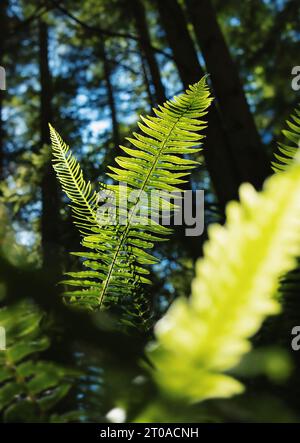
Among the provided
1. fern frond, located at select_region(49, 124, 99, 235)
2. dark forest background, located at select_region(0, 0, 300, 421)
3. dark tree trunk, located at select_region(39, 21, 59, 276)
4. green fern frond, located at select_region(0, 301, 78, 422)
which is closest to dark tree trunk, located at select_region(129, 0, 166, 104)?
dark forest background, located at select_region(0, 0, 300, 421)

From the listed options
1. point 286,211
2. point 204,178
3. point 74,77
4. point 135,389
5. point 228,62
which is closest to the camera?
point 286,211

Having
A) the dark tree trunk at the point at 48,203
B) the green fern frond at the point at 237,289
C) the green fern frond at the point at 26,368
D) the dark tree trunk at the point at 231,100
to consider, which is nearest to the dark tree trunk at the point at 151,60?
the dark tree trunk at the point at 231,100

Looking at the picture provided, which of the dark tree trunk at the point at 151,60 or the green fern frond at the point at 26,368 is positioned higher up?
the dark tree trunk at the point at 151,60

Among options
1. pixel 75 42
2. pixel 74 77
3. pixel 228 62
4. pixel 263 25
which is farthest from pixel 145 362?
pixel 75 42

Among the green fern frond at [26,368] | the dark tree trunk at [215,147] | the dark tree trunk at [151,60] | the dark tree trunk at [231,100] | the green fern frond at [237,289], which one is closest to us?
the green fern frond at [237,289]

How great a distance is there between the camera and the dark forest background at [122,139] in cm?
34

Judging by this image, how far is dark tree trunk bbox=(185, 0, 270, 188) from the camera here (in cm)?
209

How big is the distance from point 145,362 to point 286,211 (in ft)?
0.70

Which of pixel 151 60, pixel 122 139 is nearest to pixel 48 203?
pixel 151 60

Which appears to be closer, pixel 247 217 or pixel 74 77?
pixel 247 217

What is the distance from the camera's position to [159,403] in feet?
0.98

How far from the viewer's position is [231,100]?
2.30 metres

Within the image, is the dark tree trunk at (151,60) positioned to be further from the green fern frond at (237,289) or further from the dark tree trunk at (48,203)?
the green fern frond at (237,289)
